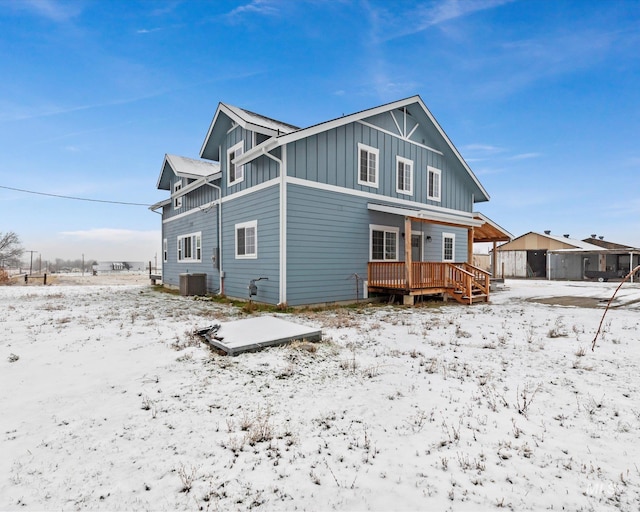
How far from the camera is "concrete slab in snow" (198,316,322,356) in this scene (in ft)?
17.2

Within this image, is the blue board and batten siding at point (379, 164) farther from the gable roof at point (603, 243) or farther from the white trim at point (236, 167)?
the gable roof at point (603, 243)

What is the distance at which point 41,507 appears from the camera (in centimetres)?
196

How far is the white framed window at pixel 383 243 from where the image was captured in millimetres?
12099

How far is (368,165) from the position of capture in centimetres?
1193

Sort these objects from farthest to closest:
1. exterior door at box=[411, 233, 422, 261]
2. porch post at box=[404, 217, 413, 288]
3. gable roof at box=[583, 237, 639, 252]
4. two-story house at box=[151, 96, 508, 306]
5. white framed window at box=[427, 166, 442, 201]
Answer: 1. gable roof at box=[583, 237, 639, 252]
2. white framed window at box=[427, 166, 442, 201]
3. exterior door at box=[411, 233, 422, 261]
4. porch post at box=[404, 217, 413, 288]
5. two-story house at box=[151, 96, 508, 306]

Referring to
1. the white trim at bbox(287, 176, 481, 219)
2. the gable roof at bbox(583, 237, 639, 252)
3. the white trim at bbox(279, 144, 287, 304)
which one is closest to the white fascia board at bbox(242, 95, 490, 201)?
the white trim at bbox(279, 144, 287, 304)

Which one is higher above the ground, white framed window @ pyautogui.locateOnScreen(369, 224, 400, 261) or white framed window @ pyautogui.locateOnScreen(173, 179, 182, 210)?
white framed window @ pyautogui.locateOnScreen(173, 179, 182, 210)

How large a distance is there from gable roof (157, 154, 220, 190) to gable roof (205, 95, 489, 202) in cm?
166

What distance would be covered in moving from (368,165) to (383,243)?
9.97 ft

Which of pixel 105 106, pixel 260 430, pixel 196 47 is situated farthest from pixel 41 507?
pixel 105 106

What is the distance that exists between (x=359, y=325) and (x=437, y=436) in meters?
4.61

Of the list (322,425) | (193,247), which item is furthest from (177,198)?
(322,425)

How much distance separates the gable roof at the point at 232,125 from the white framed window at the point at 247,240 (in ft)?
10.1

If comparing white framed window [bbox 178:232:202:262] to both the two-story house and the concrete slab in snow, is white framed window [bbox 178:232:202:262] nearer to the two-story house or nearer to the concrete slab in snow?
the two-story house
